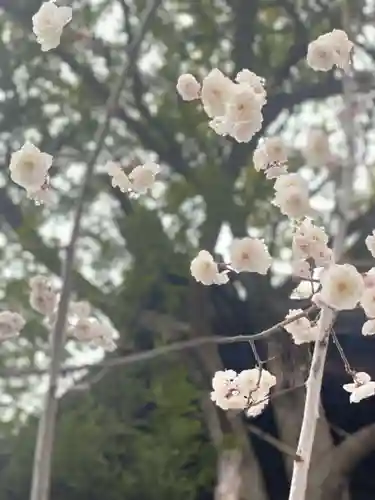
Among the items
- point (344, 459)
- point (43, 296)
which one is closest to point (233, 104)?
point (43, 296)

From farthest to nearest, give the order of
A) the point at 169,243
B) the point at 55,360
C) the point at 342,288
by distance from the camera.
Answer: the point at 169,243, the point at 55,360, the point at 342,288

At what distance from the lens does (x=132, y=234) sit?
773 mm

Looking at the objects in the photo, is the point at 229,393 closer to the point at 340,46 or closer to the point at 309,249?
the point at 309,249

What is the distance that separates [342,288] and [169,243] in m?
0.39

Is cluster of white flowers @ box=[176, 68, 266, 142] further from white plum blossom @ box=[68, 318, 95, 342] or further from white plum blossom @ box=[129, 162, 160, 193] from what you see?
white plum blossom @ box=[68, 318, 95, 342]

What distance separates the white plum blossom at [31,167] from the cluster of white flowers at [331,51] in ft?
0.60

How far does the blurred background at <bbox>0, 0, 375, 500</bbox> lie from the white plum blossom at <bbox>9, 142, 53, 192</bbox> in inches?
8.4

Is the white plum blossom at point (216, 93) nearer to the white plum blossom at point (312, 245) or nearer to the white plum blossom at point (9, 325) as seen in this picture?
the white plum blossom at point (312, 245)

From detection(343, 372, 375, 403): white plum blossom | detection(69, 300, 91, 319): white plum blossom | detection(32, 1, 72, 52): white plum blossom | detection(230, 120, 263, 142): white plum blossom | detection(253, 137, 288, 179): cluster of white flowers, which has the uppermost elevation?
detection(32, 1, 72, 52): white plum blossom

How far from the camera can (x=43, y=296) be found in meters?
0.65

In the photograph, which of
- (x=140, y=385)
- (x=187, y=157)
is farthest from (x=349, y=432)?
(x=187, y=157)

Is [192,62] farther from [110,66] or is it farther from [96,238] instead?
[96,238]

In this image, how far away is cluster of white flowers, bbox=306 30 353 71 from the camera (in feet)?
1.57

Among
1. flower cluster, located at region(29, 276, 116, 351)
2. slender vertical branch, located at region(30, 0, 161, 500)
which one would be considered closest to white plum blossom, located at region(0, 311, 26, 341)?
flower cluster, located at region(29, 276, 116, 351)
